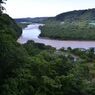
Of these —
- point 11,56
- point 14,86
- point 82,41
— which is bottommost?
point 82,41

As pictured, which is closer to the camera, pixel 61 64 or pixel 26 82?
pixel 26 82

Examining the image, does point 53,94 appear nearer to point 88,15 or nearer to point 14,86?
point 14,86

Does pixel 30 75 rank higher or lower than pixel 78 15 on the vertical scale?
higher

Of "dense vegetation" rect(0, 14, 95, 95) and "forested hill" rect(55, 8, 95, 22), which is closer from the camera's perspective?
"dense vegetation" rect(0, 14, 95, 95)

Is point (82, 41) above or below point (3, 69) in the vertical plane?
below

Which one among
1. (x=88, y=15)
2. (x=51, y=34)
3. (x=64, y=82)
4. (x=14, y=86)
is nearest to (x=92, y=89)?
(x=64, y=82)

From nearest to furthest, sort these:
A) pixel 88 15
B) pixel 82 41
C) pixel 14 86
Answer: pixel 14 86 < pixel 82 41 < pixel 88 15

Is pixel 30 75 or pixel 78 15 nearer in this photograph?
pixel 30 75

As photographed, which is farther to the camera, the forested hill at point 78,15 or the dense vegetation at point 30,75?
the forested hill at point 78,15
